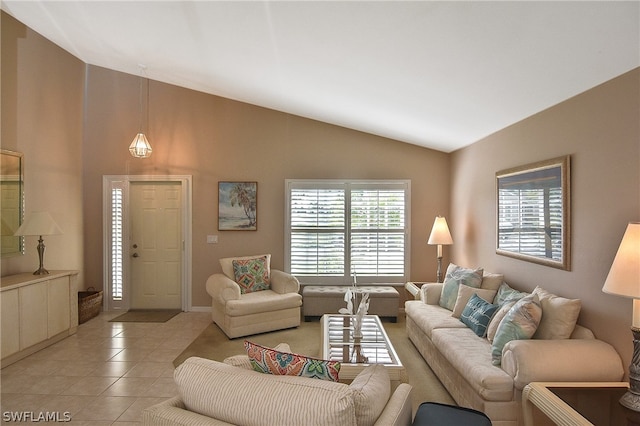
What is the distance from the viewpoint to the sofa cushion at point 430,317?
11.4 feet

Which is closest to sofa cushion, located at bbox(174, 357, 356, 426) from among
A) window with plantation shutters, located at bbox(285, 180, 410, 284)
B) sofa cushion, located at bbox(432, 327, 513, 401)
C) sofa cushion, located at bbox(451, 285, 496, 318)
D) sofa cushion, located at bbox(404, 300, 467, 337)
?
sofa cushion, located at bbox(432, 327, 513, 401)

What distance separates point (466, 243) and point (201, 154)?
397 cm

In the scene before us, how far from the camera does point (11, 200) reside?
411cm

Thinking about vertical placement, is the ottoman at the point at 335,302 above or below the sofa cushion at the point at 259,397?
below

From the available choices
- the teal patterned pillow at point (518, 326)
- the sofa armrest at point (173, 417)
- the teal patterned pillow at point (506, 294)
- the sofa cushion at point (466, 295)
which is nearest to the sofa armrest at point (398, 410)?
the sofa armrest at point (173, 417)

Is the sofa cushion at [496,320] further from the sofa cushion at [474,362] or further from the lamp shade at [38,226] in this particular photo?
the lamp shade at [38,226]

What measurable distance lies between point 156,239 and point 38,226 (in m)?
1.69

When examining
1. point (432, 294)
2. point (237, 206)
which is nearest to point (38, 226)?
point (237, 206)

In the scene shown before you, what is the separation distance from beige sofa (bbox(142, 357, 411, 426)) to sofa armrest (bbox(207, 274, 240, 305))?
297cm

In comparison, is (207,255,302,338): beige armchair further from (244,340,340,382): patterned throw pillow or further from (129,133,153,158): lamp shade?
(244,340,340,382): patterned throw pillow

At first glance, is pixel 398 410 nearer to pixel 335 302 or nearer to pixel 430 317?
pixel 430 317

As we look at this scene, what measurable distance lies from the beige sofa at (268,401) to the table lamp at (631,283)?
128cm

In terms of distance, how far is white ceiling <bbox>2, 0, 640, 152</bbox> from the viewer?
2.12 metres

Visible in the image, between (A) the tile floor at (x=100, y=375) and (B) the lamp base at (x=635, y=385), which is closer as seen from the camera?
(B) the lamp base at (x=635, y=385)
